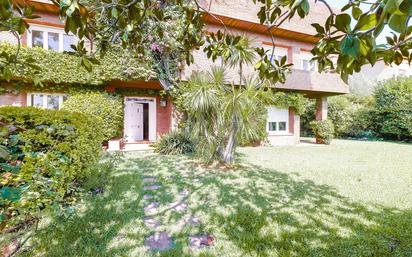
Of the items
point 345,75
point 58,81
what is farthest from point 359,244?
point 58,81

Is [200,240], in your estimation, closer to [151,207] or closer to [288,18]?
[151,207]

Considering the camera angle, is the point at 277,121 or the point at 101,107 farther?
the point at 277,121

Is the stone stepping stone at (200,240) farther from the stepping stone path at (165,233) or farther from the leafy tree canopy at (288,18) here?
the leafy tree canopy at (288,18)

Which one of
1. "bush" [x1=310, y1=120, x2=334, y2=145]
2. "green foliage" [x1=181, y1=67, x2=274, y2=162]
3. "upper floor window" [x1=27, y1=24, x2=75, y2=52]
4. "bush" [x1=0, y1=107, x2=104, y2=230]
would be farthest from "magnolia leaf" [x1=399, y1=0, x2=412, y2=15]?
"bush" [x1=310, y1=120, x2=334, y2=145]

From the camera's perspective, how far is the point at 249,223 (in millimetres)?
3322

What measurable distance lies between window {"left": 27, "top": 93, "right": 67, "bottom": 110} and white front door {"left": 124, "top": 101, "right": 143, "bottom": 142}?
3.39 m

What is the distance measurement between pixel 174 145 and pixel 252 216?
6.69 metres

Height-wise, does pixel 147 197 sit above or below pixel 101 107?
below

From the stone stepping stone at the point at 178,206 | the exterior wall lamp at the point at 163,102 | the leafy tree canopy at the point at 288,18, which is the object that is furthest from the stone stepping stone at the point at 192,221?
the exterior wall lamp at the point at 163,102

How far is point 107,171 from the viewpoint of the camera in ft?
18.1

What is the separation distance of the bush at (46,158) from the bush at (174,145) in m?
4.52

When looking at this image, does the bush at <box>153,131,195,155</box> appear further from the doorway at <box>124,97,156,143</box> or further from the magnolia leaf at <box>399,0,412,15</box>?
the magnolia leaf at <box>399,0,412,15</box>

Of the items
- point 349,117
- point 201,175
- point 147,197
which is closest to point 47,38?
point 201,175

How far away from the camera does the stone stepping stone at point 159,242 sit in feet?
9.04
